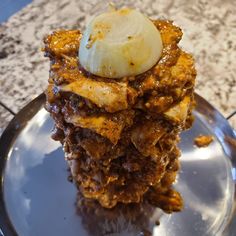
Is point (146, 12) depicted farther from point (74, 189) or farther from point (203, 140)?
point (74, 189)

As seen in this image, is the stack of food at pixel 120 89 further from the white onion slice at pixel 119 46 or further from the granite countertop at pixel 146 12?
the granite countertop at pixel 146 12

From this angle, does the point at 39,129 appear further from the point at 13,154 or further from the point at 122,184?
the point at 122,184

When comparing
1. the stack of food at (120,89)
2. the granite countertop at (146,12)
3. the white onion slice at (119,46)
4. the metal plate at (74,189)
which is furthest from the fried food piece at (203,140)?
the white onion slice at (119,46)

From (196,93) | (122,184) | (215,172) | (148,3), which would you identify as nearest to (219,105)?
(196,93)

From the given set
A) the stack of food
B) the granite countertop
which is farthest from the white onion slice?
the granite countertop

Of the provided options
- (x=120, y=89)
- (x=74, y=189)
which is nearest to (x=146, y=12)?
(x=74, y=189)

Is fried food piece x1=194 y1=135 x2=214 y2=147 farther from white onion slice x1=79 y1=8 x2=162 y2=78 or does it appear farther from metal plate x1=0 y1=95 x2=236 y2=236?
white onion slice x1=79 y1=8 x2=162 y2=78
